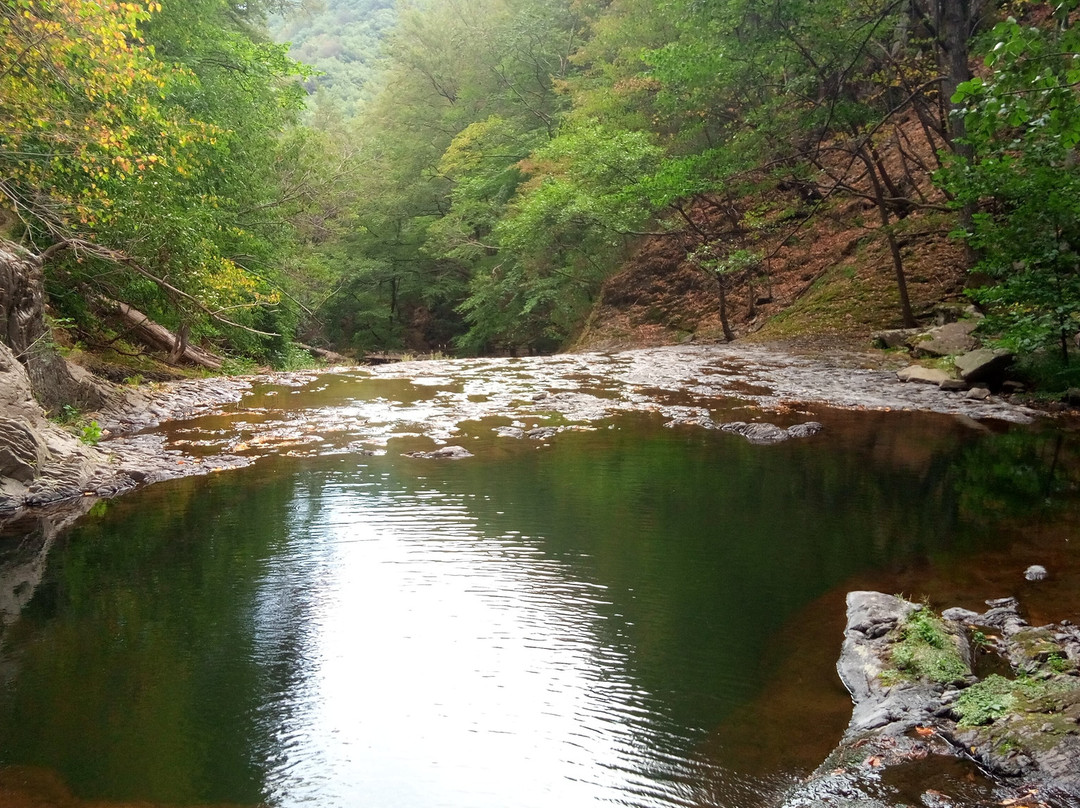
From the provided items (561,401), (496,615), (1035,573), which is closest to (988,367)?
(561,401)

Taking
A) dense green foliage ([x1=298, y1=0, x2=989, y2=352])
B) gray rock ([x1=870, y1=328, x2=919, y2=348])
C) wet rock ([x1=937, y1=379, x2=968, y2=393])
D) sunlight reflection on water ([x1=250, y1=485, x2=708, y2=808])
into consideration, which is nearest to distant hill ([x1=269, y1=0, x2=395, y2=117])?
dense green foliage ([x1=298, y1=0, x2=989, y2=352])

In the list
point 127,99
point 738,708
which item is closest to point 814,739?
point 738,708

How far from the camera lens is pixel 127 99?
29.4 ft

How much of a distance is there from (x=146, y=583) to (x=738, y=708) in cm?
377

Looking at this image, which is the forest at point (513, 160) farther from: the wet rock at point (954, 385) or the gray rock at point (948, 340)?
the wet rock at point (954, 385)

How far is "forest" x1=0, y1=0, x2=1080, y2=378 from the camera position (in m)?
8.21

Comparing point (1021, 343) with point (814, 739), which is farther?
point (1021, 343)

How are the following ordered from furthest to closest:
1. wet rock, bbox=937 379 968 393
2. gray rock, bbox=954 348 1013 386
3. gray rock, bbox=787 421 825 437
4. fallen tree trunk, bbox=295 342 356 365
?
fallen tree trunk, bbox=295 342 356 365 → wet rock, bbox=937 379 968 393 → gray rock, bbox=954 348 1013 386 → gray rock, bbox=787 421 825 437

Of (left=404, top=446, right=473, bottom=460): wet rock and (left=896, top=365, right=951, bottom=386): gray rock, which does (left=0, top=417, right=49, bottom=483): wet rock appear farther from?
(left=896, top=365, right=951, bottom=386): gray rock

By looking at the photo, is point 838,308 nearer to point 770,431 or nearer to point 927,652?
point 770,431

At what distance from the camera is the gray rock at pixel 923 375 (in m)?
11.1

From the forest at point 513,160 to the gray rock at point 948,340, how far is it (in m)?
0.53

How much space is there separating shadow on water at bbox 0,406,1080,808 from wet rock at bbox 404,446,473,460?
806 millimetres

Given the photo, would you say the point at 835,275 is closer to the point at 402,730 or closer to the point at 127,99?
the point at 127,99
